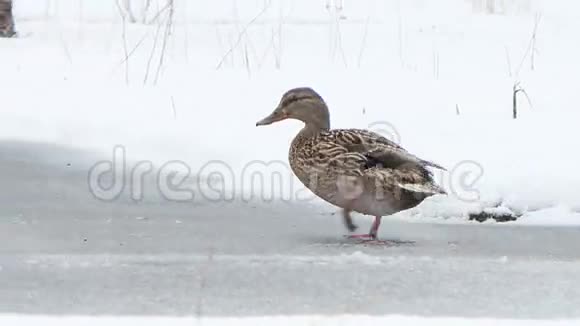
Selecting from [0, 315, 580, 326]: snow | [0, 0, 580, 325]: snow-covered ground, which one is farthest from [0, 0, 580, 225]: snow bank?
[0, 315, 580, 326]: snow

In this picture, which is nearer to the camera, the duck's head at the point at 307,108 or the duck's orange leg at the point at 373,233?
the duck's orange leg at the point at 373,233

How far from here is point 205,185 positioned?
7.56 meters

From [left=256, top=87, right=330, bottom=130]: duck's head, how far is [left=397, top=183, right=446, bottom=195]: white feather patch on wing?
2.31 ft

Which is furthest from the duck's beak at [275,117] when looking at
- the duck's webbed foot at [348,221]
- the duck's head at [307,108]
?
the duck's webbed foot at [348,221]

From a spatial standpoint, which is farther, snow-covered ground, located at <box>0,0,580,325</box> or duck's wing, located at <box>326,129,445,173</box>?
duck's wing, located at <box>326,129,445,173</box>

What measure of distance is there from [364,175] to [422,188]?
28 cm

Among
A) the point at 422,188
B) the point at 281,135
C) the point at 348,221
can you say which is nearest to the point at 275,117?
the point at 348,221

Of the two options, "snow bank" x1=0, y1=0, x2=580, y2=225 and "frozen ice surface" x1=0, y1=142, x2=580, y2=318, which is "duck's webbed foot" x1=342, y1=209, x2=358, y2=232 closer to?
"frozen ice surface" x1=0, y1=142, x2=580, y2=318

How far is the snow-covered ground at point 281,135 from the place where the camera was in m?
5.62

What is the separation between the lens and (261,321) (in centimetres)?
449

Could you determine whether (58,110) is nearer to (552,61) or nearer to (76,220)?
(76,220)

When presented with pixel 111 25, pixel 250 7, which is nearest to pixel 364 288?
pixel 111 25

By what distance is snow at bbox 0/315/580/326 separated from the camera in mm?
4422

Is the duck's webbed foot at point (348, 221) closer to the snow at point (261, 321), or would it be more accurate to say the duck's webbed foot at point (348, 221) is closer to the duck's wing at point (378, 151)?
the duck's wing at point (378, 151)
